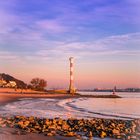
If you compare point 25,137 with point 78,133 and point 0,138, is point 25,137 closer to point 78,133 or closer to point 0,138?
point 0,138

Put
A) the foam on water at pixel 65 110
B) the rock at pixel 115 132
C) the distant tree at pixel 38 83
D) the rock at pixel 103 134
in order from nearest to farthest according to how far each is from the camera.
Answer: the rock at pixel 103 134
the rock at pixel 115 132
the foam on water at pixel 65 110
the distant tree at pixel 38 83

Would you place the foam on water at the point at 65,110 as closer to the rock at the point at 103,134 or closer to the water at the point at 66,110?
the water at the point at 66,110

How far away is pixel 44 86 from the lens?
76562 mm

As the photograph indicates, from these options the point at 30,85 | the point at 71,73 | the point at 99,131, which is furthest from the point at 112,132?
the point at 30,85

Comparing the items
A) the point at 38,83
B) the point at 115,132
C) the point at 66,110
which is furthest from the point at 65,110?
the point at 38,83

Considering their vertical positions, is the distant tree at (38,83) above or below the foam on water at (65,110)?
above

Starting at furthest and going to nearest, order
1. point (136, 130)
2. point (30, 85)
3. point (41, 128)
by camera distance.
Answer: point (30, 85) → point (136, 130) → point (41, 128)

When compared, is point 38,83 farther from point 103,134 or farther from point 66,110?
point 103,134

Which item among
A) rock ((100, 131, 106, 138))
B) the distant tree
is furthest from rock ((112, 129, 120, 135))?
the distant tree

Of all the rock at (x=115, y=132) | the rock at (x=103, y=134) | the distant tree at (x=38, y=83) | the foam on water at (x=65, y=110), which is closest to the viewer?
the rock at (x=103, y=134)

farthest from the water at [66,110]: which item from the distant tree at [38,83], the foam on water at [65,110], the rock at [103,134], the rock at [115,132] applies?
the distant tree at [38,83]

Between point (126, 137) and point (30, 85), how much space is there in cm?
6580

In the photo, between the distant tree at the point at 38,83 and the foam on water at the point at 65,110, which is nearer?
the foam on water at the point at 65,110

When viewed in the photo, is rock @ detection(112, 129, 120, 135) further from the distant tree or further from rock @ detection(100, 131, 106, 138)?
the distant tree
